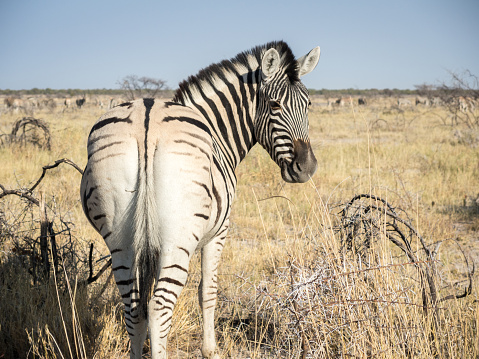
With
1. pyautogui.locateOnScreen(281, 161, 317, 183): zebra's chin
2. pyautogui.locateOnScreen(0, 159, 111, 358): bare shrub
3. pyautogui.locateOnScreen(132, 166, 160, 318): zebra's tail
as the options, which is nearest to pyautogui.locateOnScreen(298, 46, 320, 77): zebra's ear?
pyautogui.locateOnScreen(281, 161, 317, 183): zebra's chin

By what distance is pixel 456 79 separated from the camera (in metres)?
13.3

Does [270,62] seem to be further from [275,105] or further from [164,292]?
[164,292]

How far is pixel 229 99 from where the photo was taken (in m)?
3.02

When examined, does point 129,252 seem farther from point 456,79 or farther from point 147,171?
point 456,79

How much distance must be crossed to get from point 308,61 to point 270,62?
18.1 inches

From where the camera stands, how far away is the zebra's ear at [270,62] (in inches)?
113

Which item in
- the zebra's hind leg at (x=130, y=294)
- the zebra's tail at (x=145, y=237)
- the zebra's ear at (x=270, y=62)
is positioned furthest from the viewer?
the zebra's ear at (x=270, y=62)

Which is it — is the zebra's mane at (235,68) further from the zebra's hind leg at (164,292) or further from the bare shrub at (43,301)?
the zebra's hind leg at (164,292)

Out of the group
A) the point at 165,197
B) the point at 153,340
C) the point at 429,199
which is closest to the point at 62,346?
the point at 153,340

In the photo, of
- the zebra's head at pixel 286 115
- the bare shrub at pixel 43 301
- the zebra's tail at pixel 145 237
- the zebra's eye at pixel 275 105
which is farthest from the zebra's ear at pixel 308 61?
the bare shrub at pixel 43 301

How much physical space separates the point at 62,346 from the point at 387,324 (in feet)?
7.43

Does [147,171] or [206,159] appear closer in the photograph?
[147,171]

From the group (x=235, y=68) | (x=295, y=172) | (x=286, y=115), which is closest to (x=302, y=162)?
(x=295, y=172)

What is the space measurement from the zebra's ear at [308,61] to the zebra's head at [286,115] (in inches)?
5.8
